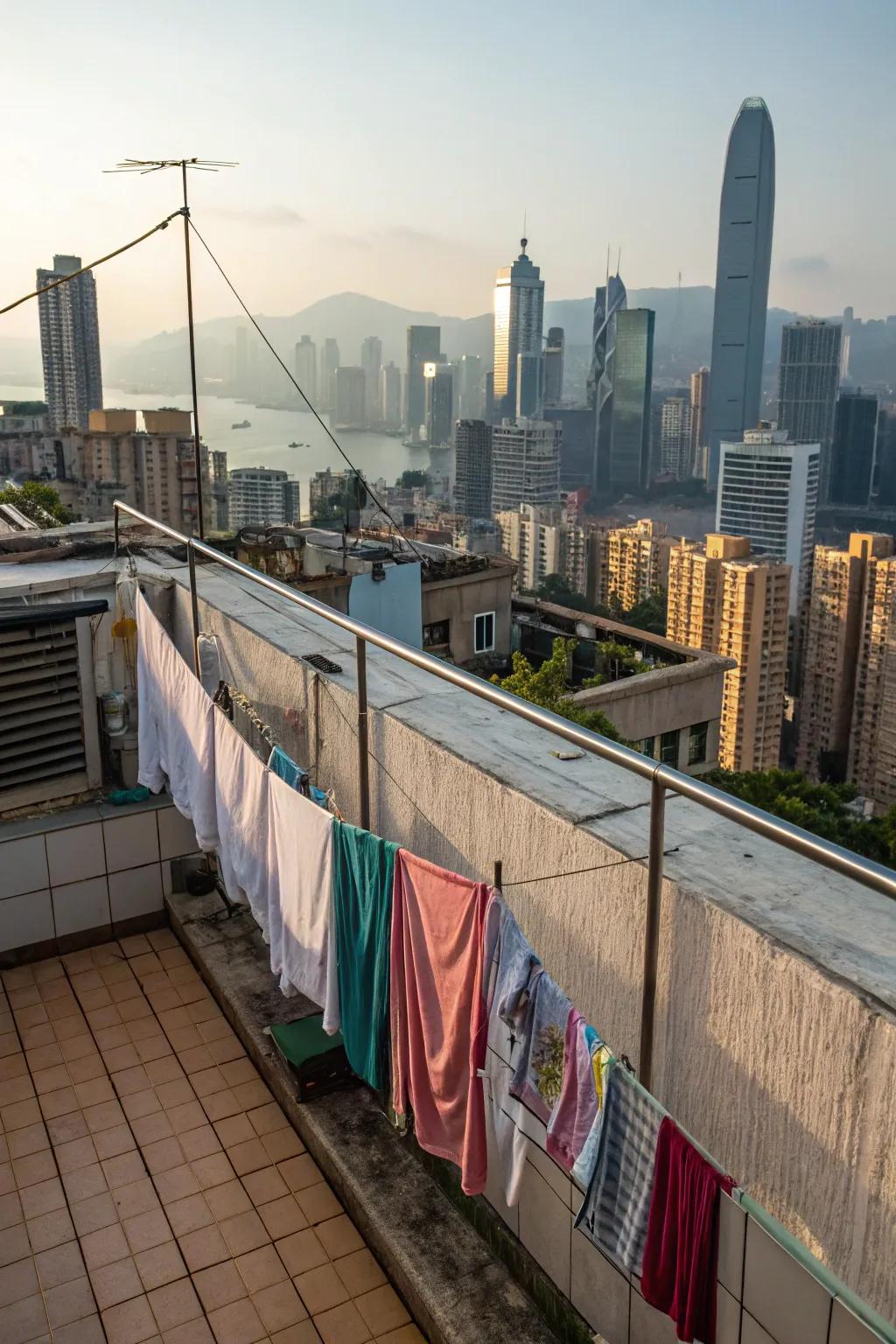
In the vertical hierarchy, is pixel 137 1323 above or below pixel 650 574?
above

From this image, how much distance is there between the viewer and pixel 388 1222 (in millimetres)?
2855

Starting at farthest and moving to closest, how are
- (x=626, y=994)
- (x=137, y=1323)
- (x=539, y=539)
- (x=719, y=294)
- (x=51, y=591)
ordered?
(x=719, y=294)
(x=539, y=539)
(x=51, y=591)
(x=137, y=1323)
(x=626, y=994)

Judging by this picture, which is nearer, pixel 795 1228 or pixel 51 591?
pixel 795 1228

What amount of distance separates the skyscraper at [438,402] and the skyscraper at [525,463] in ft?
73.1

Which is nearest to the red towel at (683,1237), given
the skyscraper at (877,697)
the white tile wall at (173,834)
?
the white tile wall at (173,834)

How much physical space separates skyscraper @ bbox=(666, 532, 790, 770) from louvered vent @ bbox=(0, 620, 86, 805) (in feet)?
156

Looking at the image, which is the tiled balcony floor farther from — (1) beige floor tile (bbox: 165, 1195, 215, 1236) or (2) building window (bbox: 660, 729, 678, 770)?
(2) building window (bbox: 660, 729, 678, 770)

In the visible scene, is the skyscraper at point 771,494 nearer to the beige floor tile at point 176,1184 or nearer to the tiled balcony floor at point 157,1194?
the tiled balcony floor at point 157,1194

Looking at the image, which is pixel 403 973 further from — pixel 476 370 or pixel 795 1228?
pixel 476 370

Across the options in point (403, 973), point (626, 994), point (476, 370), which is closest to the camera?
point (626, 994)

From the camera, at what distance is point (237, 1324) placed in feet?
8.91

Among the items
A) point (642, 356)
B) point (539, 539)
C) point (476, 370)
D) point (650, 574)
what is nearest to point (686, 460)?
point (642, 356)

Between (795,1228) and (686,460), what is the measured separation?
13528 centimetres

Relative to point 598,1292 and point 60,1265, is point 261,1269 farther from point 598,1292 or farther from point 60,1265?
point 598,1292
